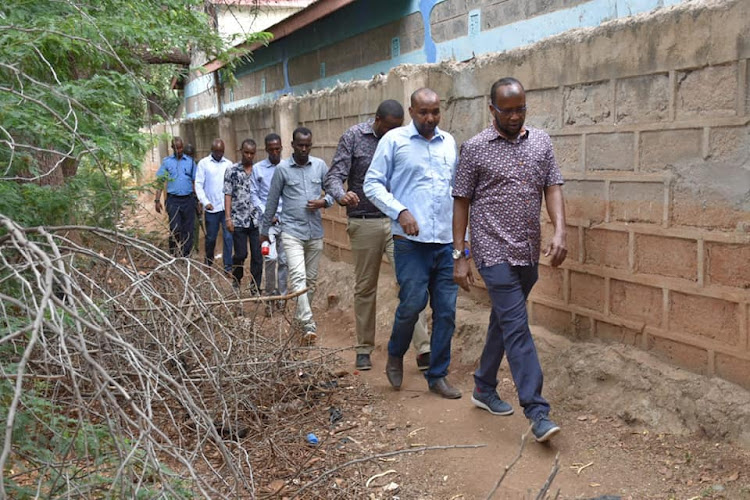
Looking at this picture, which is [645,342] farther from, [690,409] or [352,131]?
[352,131]

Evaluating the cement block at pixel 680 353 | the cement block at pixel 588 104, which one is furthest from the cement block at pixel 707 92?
the cement block at pixel 680 353

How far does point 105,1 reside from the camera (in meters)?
5.12

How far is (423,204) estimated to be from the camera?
4.68 metres

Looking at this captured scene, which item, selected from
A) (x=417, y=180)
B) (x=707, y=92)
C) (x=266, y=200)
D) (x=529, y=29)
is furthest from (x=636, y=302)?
(x=266, y=200)

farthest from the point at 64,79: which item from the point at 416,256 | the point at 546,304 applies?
the point at 546,304

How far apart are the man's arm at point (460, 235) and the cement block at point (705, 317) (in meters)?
1.15

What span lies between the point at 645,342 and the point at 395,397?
166 centimetres

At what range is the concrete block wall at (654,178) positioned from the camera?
3752 millimetres

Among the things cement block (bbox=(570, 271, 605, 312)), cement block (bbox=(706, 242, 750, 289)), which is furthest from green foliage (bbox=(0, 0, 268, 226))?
cement block (bbox=(706, 242, 750, 289))

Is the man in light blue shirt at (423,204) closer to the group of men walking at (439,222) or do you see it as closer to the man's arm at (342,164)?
the group of men walking at (439,222)

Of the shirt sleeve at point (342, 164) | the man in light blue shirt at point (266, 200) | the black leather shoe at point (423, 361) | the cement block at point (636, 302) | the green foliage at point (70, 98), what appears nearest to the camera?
the green foliage at point (70, 98)

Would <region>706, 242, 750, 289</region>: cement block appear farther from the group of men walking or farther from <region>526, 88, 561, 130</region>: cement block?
<region>526, 88, 561, 130</region>: cement block

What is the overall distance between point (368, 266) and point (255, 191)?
2.54 meters

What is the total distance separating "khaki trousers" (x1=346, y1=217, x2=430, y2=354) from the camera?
18.0ft
